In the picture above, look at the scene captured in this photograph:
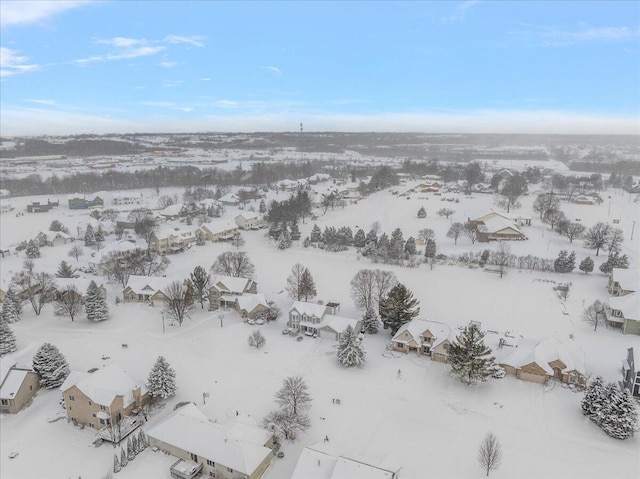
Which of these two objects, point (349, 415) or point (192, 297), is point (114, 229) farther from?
point (349, 415)

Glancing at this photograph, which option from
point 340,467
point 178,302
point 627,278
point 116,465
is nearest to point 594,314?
point 627,278

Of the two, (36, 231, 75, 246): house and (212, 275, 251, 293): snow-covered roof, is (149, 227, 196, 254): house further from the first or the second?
(212, 275, 251, 293): snow-covered roof

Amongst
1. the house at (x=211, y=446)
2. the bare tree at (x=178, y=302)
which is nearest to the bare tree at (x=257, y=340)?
the bare tree at (x=178, y=302)

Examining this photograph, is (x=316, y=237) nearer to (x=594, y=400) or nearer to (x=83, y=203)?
(x=594, y=400)

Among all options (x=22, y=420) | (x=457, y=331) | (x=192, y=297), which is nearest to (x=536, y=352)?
(x=457, y=331)

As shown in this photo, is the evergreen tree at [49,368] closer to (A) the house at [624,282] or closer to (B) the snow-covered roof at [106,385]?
(B) the snow-covered roof at [106,385]
